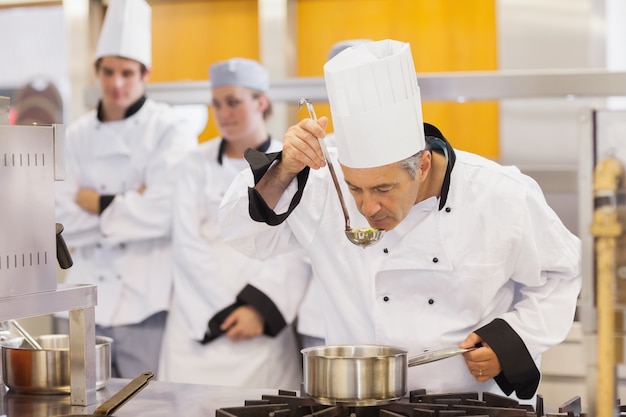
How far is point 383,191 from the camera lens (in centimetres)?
188

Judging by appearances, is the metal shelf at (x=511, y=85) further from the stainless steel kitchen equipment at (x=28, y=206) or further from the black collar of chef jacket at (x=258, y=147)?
the stainless steel kitchen equipment at (x=28, y=206)

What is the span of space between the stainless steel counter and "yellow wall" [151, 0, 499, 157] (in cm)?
269

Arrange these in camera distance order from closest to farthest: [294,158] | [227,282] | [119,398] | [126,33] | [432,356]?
1. [119,398]
2. [432,356]
3. [294,158]
4. [227,282]
5. [126,33]

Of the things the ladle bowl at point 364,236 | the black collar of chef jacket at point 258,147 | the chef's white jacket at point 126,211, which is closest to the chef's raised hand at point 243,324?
the chef's white jacket at point 126,211

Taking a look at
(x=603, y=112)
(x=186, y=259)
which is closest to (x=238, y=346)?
(x=186, y=259)

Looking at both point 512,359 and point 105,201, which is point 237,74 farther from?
point 512,359

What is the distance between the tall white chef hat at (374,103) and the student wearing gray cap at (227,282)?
1.49 meters

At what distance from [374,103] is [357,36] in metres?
2.79

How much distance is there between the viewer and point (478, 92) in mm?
3578

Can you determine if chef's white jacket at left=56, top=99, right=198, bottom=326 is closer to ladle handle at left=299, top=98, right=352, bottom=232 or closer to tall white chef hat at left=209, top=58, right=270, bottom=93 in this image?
tall white chef hat at left=209, top=58, right=270, bottom=93

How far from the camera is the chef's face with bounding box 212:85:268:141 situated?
11.2ft

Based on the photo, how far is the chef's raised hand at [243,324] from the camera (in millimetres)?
3279

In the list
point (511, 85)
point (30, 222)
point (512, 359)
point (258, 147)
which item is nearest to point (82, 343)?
point (30, 222)

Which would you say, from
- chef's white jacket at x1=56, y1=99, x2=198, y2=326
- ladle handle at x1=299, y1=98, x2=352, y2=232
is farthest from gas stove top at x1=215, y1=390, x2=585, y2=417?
chef's white jacket at x1=56, y1=99, x2=198, y2=326
